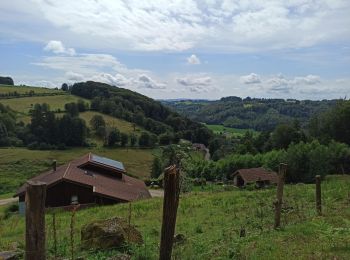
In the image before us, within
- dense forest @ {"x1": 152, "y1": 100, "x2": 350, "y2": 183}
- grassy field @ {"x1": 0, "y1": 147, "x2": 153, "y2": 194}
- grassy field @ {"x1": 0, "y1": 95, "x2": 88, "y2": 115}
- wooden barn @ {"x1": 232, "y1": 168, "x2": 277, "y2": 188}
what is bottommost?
grassy field @ {"x1": 0, "y1": 147, "x2": 153, "y2": 194}

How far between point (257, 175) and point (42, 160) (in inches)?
2407

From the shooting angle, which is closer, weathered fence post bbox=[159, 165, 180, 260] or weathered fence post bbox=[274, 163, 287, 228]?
weathered fence post bbox=[159, 165, 180, 260]

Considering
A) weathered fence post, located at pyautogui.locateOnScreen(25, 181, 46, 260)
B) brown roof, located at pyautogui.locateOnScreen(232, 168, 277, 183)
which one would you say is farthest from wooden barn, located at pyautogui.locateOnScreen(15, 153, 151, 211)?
weathered fence post, located at pyautogui.locateOnScreen(25, 181, 46, 260)

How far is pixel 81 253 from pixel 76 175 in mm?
34967

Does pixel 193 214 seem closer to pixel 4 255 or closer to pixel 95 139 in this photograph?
pixel 4 255

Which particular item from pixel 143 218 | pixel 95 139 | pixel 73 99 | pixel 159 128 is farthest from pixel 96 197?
pixel 73 99

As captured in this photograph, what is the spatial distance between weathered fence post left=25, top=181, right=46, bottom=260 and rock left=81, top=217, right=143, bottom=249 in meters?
4.66

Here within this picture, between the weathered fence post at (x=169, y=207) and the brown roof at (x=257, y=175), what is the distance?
59552 millimetres

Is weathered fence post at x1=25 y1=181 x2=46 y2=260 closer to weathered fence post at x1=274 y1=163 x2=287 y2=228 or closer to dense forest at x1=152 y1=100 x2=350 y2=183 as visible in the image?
weathered fence post at x1=274 y1=163 x2=287 y2=228

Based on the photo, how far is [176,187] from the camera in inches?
314

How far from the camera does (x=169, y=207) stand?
7.94 metres

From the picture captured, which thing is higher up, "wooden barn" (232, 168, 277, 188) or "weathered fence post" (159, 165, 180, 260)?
"weathered fence post" (159, 165, 180, 260)

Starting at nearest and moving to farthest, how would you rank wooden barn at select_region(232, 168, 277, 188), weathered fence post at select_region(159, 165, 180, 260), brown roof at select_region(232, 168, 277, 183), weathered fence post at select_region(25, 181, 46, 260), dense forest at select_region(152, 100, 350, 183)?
weathered fence post at select_region(25, 181, 46, 260), weathered fence post at select_region(159, 165, 180, 260), dense forest at select_region(152, 100, 350, 183), wooden barn at select_region(232, 168, 277, 188), brown roof at select_region(232, 168, 277, 183)

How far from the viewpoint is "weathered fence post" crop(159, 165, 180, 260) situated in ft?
25.9
